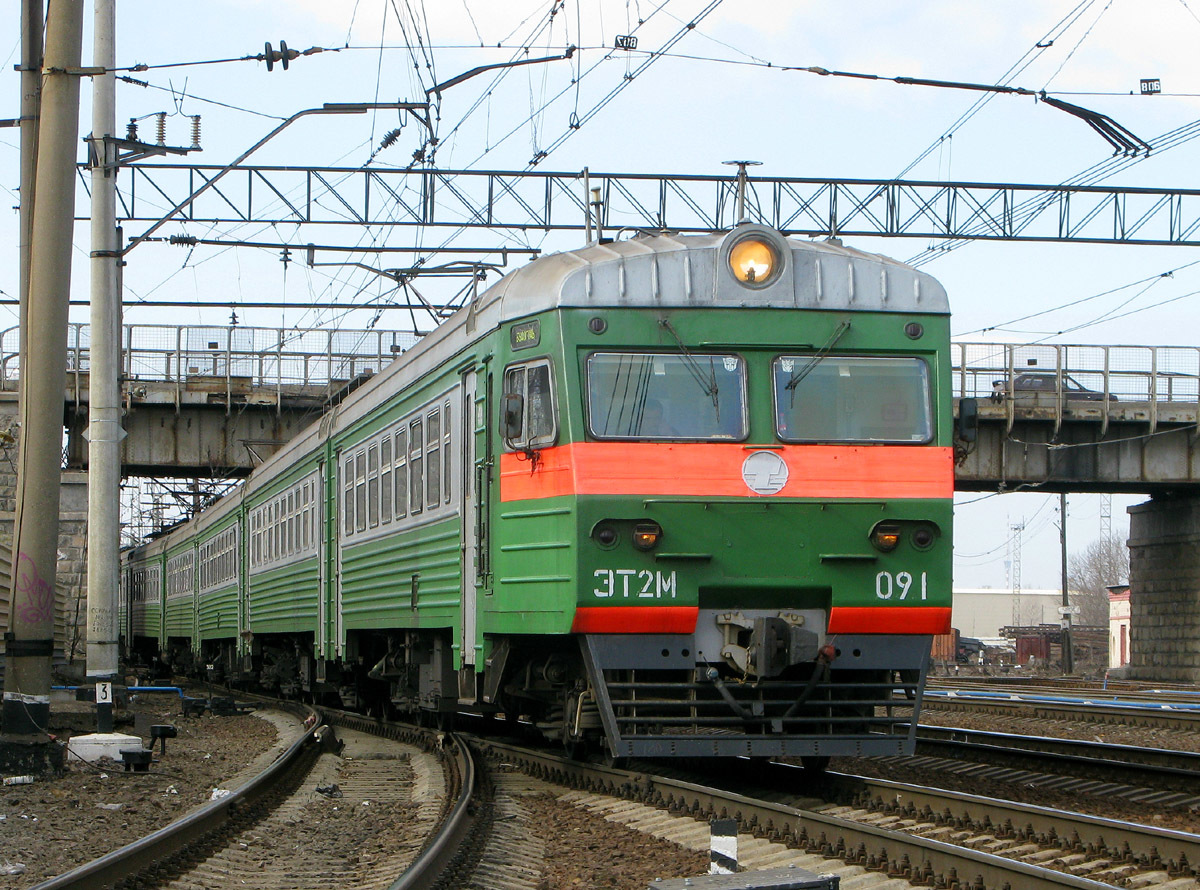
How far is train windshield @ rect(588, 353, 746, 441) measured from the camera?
8.75 metres

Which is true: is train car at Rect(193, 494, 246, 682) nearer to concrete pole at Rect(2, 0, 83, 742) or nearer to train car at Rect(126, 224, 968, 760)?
concrete pole at Rect(2, 0, 83, 742)

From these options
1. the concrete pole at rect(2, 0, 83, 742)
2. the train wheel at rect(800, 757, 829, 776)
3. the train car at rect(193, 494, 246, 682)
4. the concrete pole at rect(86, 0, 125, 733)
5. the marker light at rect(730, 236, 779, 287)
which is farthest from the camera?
the train car at rect(193, 494, 246, 682)

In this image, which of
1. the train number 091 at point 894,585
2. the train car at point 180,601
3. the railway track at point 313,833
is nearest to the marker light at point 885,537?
the train number 091 at point 894,585

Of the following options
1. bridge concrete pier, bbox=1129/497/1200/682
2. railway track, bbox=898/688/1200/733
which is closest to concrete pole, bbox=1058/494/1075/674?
bridge concrete pier, bbox=1129/497/1200/682

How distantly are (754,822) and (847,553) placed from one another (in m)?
1.90

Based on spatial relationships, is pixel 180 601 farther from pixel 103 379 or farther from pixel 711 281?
pixel 711 281

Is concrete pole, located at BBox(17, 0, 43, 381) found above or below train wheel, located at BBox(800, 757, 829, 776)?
above

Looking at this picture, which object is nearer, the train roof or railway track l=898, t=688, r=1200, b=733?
the train roof

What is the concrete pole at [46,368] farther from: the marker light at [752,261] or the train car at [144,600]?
the train car at [144,600]

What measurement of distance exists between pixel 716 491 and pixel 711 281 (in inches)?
51.2

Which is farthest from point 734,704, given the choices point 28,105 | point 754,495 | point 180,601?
point 180,601

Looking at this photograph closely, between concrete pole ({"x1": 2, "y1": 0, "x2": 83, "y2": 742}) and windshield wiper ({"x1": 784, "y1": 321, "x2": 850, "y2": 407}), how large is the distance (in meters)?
5.41

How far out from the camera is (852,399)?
29.7 ft

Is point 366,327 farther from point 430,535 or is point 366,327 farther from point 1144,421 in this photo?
point 430,535
